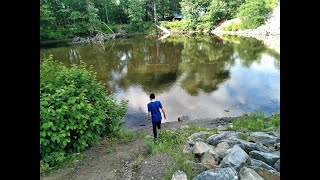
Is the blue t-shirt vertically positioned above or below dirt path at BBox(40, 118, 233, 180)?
above

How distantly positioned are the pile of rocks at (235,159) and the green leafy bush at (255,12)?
41144 millimetres

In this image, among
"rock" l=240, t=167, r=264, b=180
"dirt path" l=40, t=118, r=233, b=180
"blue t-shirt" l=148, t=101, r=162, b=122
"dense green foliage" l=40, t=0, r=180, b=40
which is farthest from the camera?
"dense green foliage" l=40, t=0, r=180, b=40

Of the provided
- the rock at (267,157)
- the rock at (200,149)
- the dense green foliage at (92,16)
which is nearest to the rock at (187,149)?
the rock at (200,149)

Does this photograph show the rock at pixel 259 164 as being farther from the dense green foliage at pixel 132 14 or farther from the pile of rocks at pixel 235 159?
the dense green foliage at pixel 132 14

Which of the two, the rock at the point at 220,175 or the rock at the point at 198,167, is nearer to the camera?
the rock at the point at 220,175

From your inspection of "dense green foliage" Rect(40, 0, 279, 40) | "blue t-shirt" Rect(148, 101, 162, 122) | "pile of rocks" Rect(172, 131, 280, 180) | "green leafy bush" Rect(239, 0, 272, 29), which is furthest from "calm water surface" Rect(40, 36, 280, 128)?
"dense green foliage" Rect(40, 0, 279, 40)

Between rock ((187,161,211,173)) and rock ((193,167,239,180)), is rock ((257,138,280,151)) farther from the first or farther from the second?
rock ((193,167,239,180))

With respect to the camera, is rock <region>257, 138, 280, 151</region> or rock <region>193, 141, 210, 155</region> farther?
rock <region>257, 138, 280, 151</region>

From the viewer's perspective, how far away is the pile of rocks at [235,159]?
16.2ft

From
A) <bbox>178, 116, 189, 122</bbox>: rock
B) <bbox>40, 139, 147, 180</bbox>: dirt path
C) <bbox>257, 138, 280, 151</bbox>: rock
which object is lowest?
<bbox>178, 116, 189, 122</bbox>: rock

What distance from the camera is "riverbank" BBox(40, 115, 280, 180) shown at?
5492 millimetres

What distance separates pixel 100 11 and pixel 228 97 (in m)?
46.3
